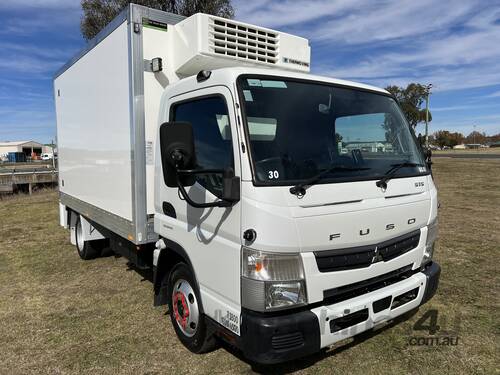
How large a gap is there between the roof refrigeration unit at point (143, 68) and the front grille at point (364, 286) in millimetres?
2003

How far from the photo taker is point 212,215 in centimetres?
296

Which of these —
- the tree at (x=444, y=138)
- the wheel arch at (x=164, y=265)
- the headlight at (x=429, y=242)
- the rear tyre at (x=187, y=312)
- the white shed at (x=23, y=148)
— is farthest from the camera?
the white shed at (x=23, y=148)

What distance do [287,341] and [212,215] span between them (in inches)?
39.8

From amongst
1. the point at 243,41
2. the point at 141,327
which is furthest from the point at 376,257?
the point at 141,327

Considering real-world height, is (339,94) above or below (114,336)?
above

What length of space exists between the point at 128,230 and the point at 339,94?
248cm

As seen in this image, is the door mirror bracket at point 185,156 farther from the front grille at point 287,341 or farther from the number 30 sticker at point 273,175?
the front grille at point 287,341

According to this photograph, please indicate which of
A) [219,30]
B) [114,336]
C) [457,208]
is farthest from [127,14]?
[457,208]

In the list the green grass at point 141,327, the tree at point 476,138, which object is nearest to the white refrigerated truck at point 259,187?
the green grass at point 141,327

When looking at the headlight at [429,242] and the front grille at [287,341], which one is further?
the headlight at [429,242]

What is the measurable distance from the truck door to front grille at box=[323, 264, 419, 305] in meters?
0.65

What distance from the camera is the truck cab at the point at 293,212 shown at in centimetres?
260

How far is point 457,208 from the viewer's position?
10977mm

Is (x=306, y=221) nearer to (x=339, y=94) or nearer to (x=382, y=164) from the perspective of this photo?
(x=382, y=164)
